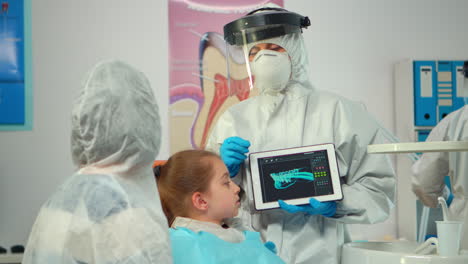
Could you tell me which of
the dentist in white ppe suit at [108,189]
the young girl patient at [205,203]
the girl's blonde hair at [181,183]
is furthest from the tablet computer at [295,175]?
the dentist in white ppe suit at [108,189]

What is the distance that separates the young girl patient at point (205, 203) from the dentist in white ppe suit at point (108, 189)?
548mm

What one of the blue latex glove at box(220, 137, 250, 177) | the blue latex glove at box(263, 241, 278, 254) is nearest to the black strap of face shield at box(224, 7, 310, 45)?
the blue latex glove at box(220, 137, 250, 177)

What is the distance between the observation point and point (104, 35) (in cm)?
345

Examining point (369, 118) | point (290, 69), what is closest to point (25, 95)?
point (290, 69)

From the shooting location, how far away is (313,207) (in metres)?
1.69

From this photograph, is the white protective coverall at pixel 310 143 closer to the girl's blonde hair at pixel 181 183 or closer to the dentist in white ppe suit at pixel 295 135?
the dentist in white ppe suit at pixel 295 135

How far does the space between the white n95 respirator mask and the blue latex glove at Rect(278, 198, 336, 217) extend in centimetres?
46

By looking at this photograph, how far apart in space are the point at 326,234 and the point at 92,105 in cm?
106

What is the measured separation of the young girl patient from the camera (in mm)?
1542

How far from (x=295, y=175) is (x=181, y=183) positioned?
38 centimetres

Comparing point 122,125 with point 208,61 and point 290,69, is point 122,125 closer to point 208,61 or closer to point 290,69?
point 290,69

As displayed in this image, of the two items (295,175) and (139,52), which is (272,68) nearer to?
(295,175)

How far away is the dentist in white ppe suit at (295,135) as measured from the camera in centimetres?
175

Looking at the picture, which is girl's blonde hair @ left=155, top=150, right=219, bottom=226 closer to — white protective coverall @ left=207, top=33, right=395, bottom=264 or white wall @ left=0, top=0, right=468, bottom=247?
white protective coverall @ left=207, top=33, right=395, bottom=264
